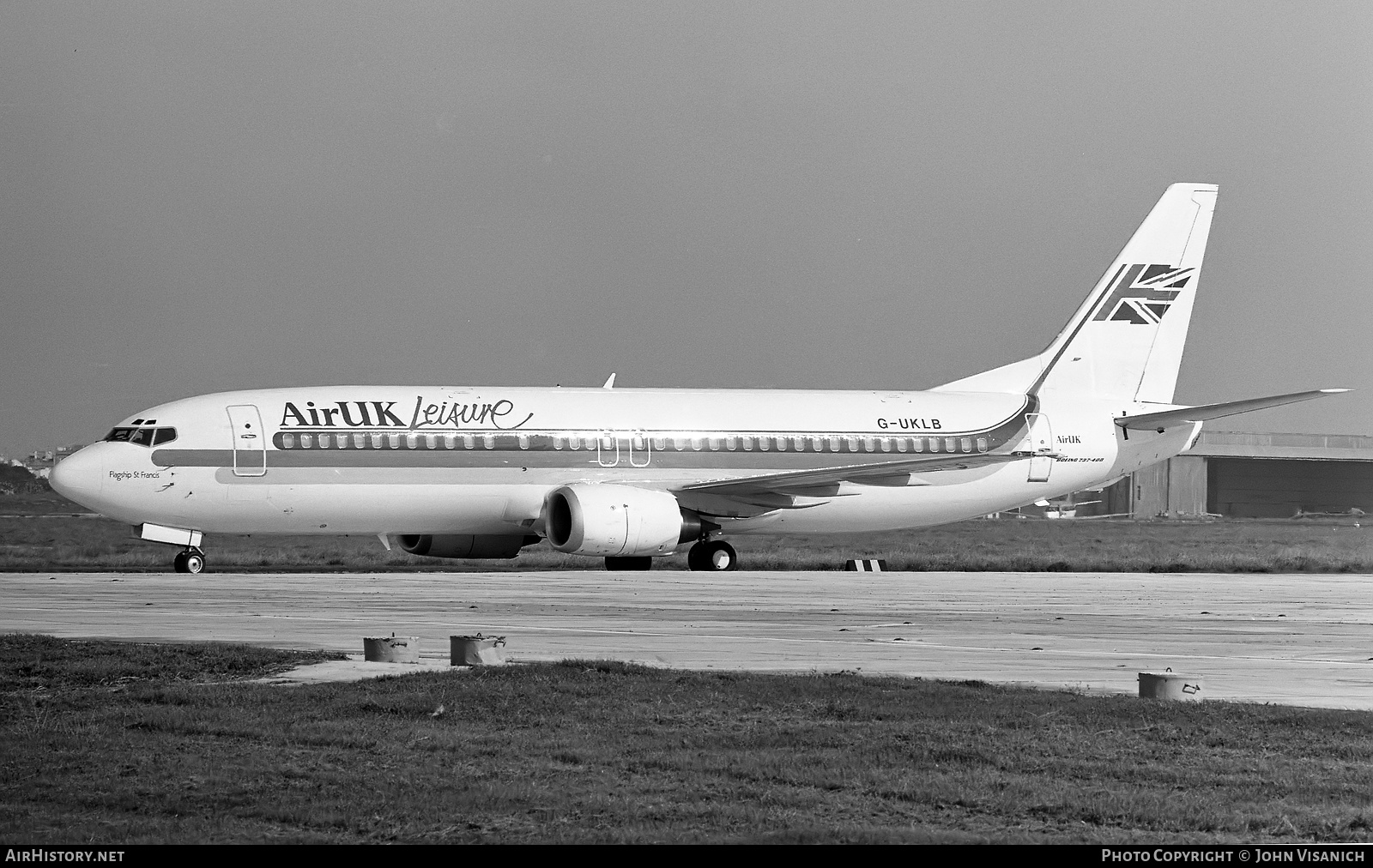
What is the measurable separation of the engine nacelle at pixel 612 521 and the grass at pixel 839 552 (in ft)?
10.4

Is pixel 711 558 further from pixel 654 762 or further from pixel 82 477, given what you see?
pixel 654 762

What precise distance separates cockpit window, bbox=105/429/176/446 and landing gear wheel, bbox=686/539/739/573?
415 inches

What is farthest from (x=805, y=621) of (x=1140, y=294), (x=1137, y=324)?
(x=1140, y=294)

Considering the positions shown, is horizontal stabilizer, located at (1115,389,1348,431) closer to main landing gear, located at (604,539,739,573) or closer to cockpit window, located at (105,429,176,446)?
main landing gear, located at (604,539,739,573)

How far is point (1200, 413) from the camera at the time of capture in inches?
1447

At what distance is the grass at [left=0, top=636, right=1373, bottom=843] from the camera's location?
25.7 ft

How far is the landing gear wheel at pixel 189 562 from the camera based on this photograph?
30.5 metres

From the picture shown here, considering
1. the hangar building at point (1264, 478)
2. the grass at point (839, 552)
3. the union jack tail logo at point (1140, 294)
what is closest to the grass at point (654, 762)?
the grass at point (839, 552)

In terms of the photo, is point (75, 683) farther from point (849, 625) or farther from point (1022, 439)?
point (1022, 439)

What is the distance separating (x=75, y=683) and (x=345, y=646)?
316cm

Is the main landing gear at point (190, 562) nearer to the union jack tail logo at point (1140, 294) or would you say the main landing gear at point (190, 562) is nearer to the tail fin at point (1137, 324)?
the tail fin at point (1137, 324)

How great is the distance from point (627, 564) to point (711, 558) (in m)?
2.04

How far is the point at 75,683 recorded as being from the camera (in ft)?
42.1
